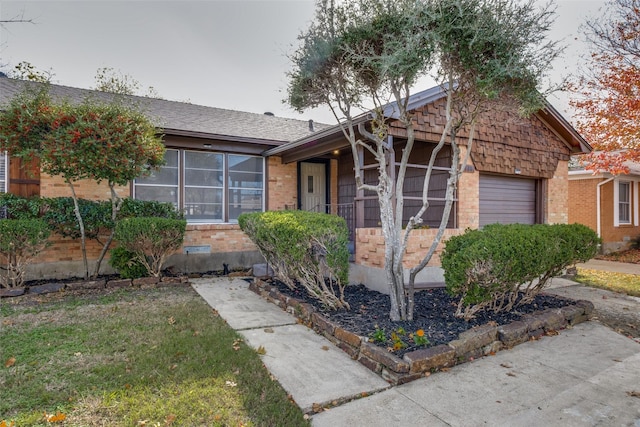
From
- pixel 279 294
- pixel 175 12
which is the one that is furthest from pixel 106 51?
pixel 279 294

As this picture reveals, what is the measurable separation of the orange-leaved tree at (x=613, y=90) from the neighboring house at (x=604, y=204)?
5.39 feet

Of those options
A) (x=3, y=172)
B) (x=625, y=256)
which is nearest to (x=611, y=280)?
(x=625, y=256)

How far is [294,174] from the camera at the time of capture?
10.2 m

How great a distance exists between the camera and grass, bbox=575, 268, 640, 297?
722 centimetres

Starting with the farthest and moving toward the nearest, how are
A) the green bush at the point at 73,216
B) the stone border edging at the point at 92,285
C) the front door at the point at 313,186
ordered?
the front door at the point at 313,186 < the green bush at the point at 73,216 < the stone border edging at the point at 92,285

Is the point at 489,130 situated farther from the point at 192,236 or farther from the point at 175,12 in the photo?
the point at 175,12

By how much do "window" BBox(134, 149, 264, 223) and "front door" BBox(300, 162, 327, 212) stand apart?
134 cm

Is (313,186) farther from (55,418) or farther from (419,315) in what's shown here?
(55,418)

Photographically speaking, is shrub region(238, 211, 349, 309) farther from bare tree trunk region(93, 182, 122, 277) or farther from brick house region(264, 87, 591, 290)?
bare tree trunk region(93, 182, 122, 277)

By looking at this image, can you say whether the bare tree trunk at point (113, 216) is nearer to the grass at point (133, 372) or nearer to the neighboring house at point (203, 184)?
the neighboring house at point (203, 184)

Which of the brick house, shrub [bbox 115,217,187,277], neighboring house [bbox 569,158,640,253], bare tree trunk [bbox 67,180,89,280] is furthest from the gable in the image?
bare tree trunk [bbox 67,180,89,280]

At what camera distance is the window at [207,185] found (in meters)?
8.72

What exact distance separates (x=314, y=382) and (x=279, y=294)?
2.72m

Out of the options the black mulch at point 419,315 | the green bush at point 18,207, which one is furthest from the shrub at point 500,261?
the green bush at point 18,207
